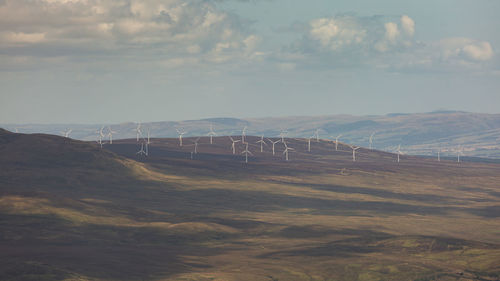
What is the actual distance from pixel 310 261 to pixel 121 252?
40.9 meters

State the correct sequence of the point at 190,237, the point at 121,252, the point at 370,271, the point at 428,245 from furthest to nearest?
Result: the point at 190,237 < the point at 428,245 < the point at 121,252 < the point at 370,271

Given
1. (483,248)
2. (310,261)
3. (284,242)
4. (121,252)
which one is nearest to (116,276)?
(121,252)

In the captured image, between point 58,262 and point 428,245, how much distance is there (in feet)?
277

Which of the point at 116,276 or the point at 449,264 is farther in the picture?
the point at 449,264

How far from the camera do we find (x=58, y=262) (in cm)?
13500

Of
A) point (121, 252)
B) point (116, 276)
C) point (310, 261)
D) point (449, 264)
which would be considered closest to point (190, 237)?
point (121, 252)

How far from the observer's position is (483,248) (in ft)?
527

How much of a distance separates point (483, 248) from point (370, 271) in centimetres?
3290

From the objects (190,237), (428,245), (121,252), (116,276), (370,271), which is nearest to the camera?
(116,276)

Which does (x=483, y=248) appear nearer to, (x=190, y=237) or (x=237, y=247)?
(x=237, y=247)

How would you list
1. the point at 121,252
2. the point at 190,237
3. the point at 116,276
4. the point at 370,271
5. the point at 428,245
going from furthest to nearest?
the point at 190,237, the point at 428,245, the point at 121,252, the point at 370,271, the point at 116,276

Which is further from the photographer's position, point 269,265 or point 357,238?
point 357,238

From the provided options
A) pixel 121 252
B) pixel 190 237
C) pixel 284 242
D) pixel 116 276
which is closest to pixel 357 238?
pixel 284 242

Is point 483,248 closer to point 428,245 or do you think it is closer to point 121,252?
point 428,245
